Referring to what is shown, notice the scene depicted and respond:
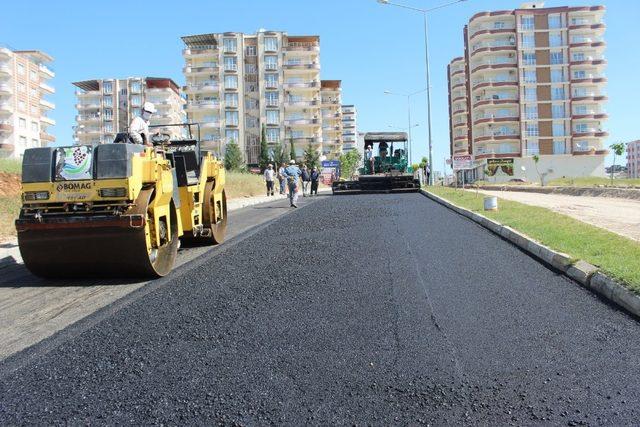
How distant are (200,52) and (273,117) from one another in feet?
44.7

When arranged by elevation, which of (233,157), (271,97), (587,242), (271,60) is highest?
(271,60)

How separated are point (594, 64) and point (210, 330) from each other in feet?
281

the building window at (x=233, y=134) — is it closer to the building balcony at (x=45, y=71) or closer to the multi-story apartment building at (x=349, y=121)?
the building balcony at (x=45, y=71)

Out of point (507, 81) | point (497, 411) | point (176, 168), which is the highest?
point (507, 81)

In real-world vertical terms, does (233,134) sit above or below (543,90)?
below

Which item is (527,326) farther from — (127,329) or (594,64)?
(594,64)

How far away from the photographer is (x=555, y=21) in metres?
79.2

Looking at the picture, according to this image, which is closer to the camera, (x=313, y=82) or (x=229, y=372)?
(x=229, y=372)

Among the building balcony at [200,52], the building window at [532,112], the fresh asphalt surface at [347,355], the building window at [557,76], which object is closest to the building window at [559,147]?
the building window at [532,112]

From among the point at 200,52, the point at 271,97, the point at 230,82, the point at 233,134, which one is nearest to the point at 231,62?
the point at 230,82

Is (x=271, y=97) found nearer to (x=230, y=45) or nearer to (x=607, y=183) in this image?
(x=230, y=45)

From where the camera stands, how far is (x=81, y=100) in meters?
111

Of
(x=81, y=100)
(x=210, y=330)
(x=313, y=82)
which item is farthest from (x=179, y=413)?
(x=81, y=100)

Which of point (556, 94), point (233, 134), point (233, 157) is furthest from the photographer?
point (233, 134)
